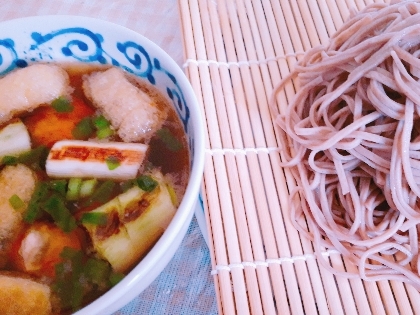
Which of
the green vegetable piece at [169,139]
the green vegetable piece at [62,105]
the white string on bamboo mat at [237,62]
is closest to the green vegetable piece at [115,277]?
the green vegetable piece at [169,139]

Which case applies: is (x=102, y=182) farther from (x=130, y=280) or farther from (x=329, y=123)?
(x=329, y=123)

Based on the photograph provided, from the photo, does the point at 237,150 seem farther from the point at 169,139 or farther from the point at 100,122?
the point at 100,122

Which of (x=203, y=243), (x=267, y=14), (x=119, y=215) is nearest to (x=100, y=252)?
(x=119, y=215)

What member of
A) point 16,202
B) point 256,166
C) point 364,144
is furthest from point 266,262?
point 16,202

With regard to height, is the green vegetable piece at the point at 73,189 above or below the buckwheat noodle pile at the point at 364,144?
above

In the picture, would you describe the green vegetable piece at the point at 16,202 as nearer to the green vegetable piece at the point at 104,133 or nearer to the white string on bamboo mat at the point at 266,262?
the green vegetable piece at the point at 104,133

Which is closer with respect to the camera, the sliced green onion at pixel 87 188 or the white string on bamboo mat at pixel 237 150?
the sliced green onion at pixel 87 188

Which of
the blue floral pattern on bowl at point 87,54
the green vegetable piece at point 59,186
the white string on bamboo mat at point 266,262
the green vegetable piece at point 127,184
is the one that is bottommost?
the white string on bamboo mat at point 266,262

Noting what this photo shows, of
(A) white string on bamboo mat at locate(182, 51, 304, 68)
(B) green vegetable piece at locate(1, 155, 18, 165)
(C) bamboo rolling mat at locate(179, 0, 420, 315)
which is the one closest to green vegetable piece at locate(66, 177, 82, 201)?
(B) green vegetable piece at locate(1, 155, 18, 165)
